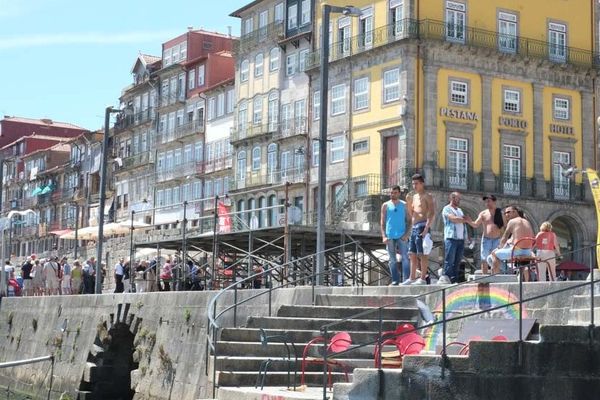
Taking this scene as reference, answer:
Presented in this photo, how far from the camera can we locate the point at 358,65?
1889 inches

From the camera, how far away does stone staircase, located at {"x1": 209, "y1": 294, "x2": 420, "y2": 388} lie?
14.6 metres

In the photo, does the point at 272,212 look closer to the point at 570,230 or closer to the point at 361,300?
the point at 570,230

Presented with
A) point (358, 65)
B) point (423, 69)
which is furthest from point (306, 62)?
point (423, 69)

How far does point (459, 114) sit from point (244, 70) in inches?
597

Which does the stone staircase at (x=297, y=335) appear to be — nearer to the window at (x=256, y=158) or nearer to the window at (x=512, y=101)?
the window at (x=512, y=101)

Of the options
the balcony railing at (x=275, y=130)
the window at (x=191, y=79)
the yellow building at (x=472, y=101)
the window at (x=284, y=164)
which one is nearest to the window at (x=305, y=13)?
the yellow building at (x=472, y=101)

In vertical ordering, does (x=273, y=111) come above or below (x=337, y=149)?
above

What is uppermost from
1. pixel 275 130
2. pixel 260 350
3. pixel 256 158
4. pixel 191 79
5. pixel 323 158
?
→ pixel 191 79

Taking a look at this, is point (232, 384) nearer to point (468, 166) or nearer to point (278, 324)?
point (278, 324)

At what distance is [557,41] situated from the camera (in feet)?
164

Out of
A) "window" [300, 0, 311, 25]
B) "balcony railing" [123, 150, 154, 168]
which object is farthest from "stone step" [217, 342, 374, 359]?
"balcony railing" [123, 150, 154, 168]

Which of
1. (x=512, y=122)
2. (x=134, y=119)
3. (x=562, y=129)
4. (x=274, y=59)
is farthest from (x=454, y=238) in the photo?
(x=134, y=119)

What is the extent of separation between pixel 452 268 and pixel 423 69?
2958 centimetres

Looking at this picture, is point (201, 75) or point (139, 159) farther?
point (139, 159)
